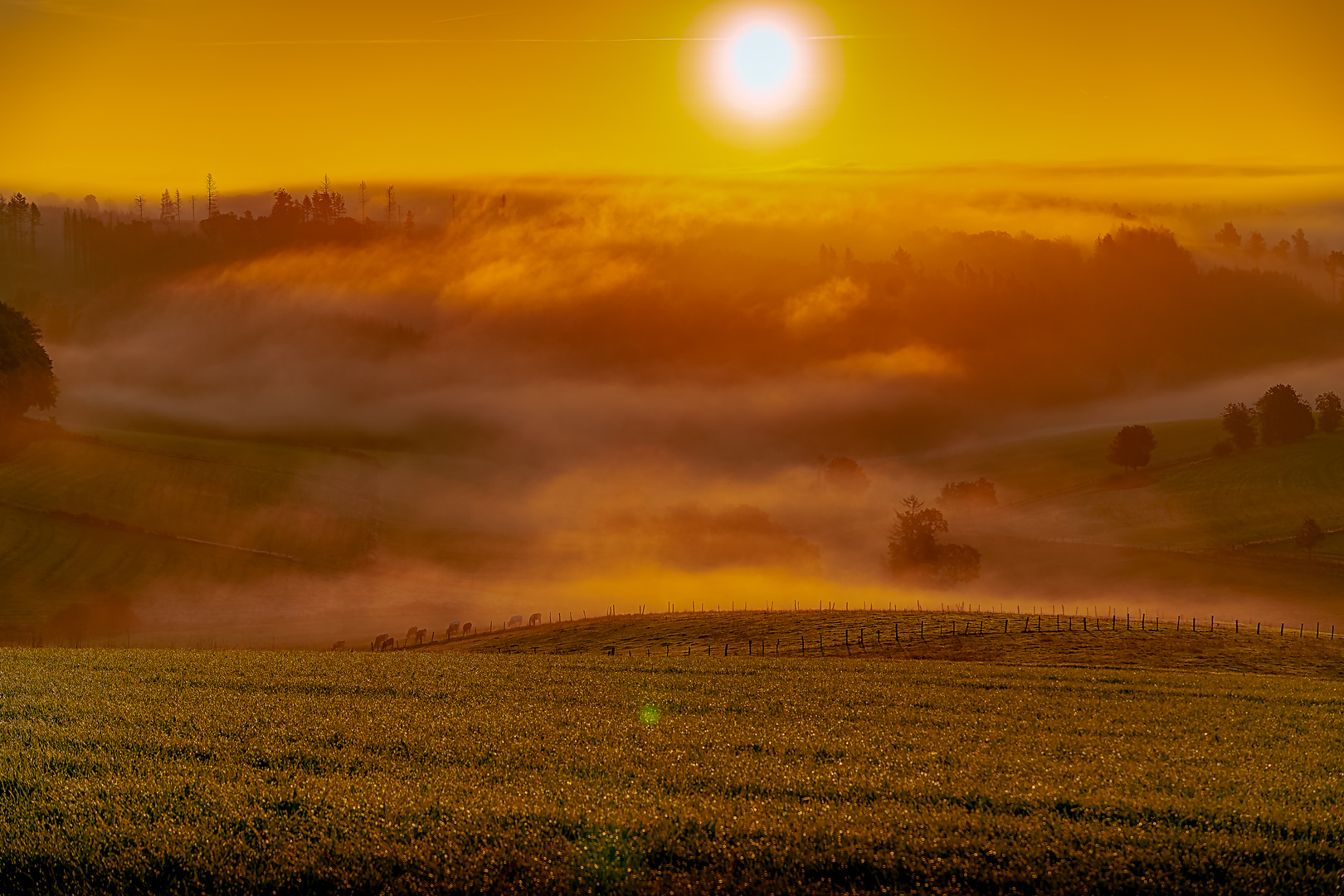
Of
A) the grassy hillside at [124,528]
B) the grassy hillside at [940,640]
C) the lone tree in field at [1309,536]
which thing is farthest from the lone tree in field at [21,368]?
the lone tree in field at [1309,536]

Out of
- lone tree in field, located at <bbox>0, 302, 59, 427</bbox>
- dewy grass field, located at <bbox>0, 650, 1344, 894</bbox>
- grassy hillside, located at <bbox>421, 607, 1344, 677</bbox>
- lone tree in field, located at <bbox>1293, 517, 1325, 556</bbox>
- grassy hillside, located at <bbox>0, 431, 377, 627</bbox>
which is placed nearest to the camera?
dewy grass field, located at <bbox>0, 650, 1344, 894</bbox>

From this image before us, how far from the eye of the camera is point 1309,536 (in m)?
185

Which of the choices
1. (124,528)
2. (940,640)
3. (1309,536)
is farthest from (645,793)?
(1309,536)

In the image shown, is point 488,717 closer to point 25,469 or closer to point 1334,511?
point 25,469

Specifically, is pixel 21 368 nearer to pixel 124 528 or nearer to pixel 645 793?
pixel 124 528

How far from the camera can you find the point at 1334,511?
199 meters

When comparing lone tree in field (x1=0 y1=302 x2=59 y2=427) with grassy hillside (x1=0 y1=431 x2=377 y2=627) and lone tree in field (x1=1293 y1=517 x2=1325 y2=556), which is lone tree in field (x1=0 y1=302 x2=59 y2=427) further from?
lone tree in field (x1=1293 y1=517 x2=1325 y2=556)

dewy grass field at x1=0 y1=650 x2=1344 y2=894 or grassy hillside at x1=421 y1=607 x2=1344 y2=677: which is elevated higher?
dewy grass field at x1=0 y1=650 x2=1344 y2=894

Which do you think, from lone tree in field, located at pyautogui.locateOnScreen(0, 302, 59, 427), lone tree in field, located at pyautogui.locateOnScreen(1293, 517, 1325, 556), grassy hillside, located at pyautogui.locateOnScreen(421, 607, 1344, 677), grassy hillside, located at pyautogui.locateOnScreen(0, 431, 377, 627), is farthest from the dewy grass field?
lone tree in field, located at pyautogui.locateOnScreen(1293, 517, 1325, 556)

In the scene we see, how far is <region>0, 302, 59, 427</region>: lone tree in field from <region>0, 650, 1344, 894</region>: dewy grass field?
105 m

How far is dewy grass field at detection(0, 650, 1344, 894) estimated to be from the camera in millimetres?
14750

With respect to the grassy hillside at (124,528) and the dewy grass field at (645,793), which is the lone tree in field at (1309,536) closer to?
the grassy hillside at (124,528)

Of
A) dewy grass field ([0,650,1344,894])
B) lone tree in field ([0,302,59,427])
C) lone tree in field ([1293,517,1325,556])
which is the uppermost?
lone tree in field ([0,302,59,427])

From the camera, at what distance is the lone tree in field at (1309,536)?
184500 millimetres
